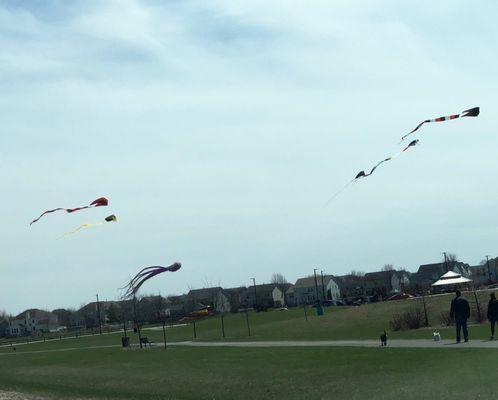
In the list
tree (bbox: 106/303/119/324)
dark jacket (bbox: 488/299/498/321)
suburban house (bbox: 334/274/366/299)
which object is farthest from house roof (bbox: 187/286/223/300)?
dark jacket (bbox: 488/299/498/321)

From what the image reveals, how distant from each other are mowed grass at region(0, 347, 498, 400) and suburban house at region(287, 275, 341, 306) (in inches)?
5368

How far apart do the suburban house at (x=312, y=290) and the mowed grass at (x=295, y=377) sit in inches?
5368

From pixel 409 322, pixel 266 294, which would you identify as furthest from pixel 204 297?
pixel 409 322

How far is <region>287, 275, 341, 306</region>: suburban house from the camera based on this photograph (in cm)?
16912

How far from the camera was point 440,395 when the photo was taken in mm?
15047

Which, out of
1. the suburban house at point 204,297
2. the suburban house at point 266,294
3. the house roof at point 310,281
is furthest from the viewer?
the suburban house at point 266,294

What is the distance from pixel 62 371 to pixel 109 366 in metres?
2.54

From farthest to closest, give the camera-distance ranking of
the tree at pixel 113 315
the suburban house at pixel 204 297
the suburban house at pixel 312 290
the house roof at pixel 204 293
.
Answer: the suburban house at pixel 312 290 → the house roof at pixel 204 293 → the tree at pixel 113 315 → the suburban house at pixel 204 297

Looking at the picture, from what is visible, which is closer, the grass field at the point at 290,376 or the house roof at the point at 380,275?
the grass field at the point at 290,376

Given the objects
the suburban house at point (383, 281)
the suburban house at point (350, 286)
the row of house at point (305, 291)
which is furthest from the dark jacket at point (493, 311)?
the suburban house at point (383, 281)

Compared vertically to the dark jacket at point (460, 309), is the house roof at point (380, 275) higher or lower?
higher

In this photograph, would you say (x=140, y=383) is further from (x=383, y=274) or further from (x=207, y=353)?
(x=383, y=274)

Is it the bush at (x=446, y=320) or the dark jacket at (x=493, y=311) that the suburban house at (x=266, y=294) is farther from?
the dark jacket at (x=493, y=311)

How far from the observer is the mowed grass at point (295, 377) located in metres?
16.8
